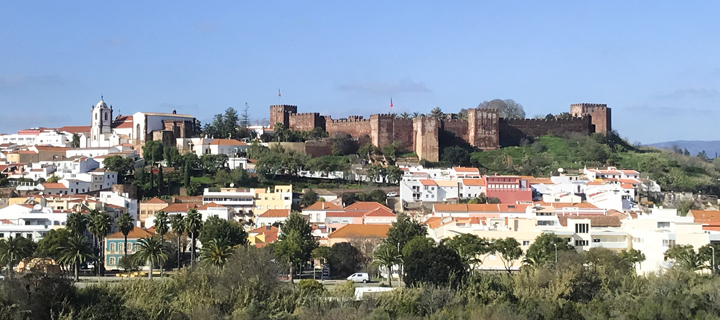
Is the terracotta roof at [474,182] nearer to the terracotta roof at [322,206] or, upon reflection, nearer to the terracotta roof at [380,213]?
the terracotta roof at [322,206]

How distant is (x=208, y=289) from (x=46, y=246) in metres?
16.1

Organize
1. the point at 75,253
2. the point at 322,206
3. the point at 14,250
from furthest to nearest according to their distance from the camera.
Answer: the point at 322,206 < the point at 75,253 < the point at 14,250

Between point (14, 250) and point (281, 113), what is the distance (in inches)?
1732

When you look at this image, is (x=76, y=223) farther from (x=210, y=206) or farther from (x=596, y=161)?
(x=596, y=161)

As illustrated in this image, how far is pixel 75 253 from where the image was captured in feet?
139

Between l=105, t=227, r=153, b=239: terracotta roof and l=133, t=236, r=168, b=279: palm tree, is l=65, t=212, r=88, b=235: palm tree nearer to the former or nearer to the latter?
l=105, t=227, r=153, b=239: terracotta roof

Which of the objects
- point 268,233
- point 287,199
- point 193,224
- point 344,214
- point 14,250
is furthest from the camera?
point 287,199

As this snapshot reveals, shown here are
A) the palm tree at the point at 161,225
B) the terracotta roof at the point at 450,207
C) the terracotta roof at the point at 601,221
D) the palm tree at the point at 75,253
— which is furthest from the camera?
the terracotta roof at the point at 450,207

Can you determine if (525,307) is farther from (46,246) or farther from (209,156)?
(209,156)

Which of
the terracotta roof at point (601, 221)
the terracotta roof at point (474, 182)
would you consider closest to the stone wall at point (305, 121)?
the terracotta roof at point (474, 182)

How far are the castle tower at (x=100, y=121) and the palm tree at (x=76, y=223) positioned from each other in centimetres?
3403

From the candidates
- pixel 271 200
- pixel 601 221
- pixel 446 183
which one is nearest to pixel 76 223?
pixel 271 200

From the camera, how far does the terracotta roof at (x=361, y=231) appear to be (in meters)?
49.6

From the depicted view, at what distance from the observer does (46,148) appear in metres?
79.1
